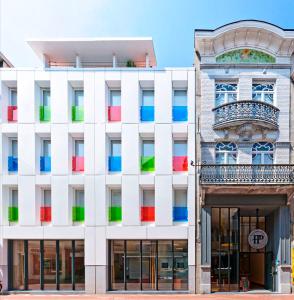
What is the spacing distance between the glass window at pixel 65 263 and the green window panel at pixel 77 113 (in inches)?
292

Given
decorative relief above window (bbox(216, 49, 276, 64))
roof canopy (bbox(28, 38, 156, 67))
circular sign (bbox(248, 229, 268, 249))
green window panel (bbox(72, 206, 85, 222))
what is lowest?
circular sign (bbox(248, 229, 268, 249))

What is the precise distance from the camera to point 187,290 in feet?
65.0

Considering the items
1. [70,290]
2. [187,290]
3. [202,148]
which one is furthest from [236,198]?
[70,290]

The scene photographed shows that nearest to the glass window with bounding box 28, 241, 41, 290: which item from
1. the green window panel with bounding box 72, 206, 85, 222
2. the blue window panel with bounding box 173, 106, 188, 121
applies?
the green window panel with bounding box 72, 206, 85, 222

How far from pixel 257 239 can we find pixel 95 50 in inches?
609

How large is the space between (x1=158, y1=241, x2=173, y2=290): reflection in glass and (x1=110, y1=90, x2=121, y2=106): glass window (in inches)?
349

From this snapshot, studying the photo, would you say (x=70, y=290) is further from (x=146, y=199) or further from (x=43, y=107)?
(x=43, y=107)

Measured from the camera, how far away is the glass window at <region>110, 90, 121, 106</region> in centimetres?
2099

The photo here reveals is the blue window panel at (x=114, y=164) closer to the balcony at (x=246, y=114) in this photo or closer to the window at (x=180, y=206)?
the window at (x=180, y=206)

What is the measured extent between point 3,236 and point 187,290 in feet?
37.0

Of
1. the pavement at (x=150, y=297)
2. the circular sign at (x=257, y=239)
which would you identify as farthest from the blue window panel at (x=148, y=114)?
the pavement at (x=150, y=297)

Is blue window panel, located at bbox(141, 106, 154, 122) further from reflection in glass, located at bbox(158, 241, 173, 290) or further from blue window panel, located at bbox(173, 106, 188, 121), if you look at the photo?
reflection in glass, located at bbox(158, 241, 173, 290)

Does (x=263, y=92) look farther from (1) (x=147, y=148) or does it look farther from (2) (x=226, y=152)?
(1) (x=147, y=148)

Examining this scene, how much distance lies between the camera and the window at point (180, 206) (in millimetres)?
20062
